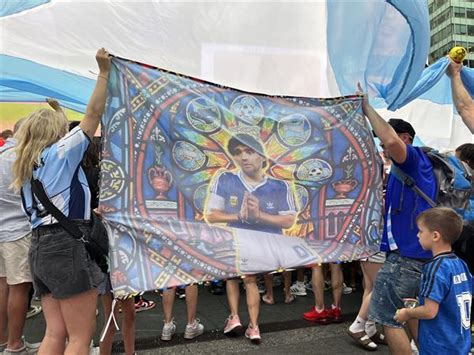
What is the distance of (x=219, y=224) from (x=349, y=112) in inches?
47.7

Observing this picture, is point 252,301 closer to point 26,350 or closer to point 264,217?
point 264,217

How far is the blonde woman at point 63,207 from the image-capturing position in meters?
2.48

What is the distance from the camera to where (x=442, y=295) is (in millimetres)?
2521

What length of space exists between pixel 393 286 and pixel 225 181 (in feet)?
4.19

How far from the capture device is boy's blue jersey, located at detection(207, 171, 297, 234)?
2865mm

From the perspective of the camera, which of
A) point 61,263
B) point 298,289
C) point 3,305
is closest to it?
point 61,263

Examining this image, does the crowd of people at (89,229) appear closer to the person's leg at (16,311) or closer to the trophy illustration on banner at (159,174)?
the person's leg at (16,311)

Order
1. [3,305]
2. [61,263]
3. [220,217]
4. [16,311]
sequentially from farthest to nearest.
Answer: [3,305]
[16,311]
[220,217]
[61,263]

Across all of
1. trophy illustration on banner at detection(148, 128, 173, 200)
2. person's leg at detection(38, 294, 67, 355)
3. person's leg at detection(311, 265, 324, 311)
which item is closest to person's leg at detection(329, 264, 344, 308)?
person's leg at detection(311, 265, 324, 311)

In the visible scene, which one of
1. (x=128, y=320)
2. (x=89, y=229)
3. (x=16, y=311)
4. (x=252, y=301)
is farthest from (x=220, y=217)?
(x=16, y=311)

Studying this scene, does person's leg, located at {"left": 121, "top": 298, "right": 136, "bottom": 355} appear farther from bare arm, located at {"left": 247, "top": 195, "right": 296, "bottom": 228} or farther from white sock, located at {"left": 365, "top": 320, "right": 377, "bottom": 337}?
white sock, located at {"left": 365, "top": 320, "right": 377, "bottom": 337}

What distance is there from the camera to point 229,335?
427 centimetres

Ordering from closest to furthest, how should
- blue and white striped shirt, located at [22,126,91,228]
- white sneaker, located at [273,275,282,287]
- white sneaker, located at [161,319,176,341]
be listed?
1. blue and white striped shirt, located at [22,126,91,228]
2. white sneaker, located at [161,319,176,341]
3. white sneaker, located at [273,275,282,287]

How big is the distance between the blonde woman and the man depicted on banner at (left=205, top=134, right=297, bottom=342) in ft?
2.58
